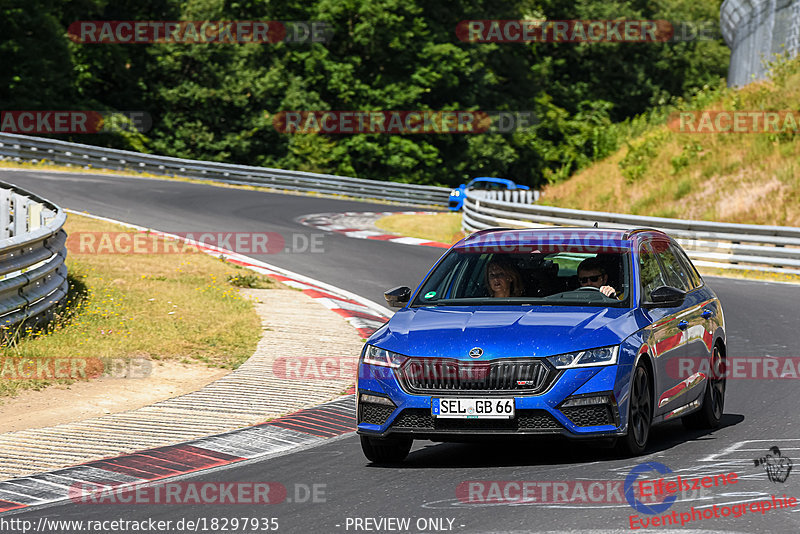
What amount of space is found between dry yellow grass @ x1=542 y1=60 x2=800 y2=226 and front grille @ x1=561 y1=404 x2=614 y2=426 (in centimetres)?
2082

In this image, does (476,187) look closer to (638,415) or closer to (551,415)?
(638,415)

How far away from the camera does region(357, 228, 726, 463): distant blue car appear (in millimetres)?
7547

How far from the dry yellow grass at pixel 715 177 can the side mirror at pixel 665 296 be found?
1966 centimetres

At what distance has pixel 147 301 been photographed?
16.0m

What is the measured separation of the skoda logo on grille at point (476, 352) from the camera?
24.9 feet

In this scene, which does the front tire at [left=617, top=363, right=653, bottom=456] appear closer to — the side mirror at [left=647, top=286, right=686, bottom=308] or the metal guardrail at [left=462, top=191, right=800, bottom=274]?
the side mirror at [left=647, top=286, right=686, bottom=308]

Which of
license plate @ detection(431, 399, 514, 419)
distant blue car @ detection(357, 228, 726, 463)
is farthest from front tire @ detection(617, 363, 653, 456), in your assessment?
license plate @ detection(431, 399, 514, 419)

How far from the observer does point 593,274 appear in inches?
346

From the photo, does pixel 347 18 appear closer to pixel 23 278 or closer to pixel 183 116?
pixel 183 116

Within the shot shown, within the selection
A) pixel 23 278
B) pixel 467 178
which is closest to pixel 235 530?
pixel 23 278

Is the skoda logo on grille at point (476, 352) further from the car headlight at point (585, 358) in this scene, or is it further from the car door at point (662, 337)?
A: the car door at point (662, 337)

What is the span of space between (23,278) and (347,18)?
50477 mm

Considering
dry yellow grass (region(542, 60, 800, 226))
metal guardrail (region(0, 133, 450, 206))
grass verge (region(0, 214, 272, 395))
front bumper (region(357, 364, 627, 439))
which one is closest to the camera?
front bumper (region(357, 364, 627, 439))

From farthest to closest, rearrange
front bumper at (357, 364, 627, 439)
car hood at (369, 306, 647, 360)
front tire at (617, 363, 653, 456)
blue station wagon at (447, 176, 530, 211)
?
blue station wagon at (447, 176, 530, 211)
front tire at (617, 363, 653, 456)
car hood at (369, 306, 647, 360)
front bumper at (357, 364, 627, 439)
